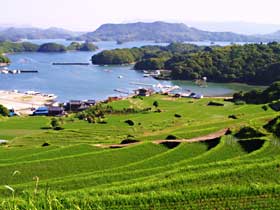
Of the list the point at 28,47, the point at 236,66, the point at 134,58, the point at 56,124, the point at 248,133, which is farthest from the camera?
the point at 28,47

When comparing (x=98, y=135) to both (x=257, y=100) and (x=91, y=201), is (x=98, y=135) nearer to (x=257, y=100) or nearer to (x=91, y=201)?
(x=91, y=201)

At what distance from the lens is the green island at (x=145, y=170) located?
11.5 meters

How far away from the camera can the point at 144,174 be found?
1530cm

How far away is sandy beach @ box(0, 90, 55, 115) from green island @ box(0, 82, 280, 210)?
18.9 metres

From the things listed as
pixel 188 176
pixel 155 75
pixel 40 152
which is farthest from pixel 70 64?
pixel 188 176

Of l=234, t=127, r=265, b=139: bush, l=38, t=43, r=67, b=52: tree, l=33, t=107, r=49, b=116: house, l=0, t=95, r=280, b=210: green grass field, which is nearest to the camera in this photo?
l=0, t=95, r=280, b=210: green grass field

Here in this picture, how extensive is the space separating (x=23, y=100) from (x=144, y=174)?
1723 inches

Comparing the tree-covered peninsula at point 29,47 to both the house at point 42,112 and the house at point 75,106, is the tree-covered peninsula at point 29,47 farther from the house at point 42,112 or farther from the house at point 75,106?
the house at point 42,112

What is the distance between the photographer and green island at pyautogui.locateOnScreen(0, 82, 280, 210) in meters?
11.5

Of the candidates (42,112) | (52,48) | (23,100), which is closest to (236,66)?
(23,100)

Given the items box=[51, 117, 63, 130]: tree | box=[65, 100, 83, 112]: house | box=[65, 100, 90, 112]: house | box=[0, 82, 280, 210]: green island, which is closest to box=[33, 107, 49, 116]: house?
box=[65, 100, 90, 112]: house

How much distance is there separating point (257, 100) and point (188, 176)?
117ft

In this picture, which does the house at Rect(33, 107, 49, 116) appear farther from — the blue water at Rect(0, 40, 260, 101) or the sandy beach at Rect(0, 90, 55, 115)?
the blue water at Rect(0, 40, 260, 101)

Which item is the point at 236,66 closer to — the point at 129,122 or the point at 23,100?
the point at 23,100
